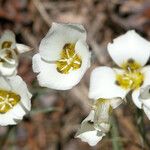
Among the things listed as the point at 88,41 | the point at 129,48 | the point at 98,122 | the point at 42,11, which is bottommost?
the point at 88,41

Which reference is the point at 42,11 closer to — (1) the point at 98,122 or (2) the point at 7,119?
(2) the point at 7,119

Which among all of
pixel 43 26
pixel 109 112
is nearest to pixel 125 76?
pixel 109 112

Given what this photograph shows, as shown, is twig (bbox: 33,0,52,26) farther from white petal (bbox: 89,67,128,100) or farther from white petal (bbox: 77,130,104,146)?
white petal (bbox: 77,130,104,146)

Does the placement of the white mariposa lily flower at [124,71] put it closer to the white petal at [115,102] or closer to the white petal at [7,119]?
the white petal at [115,102]

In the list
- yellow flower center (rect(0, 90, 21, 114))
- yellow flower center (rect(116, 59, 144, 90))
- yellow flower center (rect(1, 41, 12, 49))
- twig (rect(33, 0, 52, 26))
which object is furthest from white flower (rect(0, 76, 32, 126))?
twig (rect(33, 0, 52, 26))

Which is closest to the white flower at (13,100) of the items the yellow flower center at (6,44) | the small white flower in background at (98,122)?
the yellow flower center at (6,44)

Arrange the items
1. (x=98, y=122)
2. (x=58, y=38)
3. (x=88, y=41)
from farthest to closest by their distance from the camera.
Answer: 1. (x=88, y=41)
2. (x=58, y=38)
3. (x=98, y=122)

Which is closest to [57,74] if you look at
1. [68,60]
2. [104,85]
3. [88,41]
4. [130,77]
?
[68,60]
